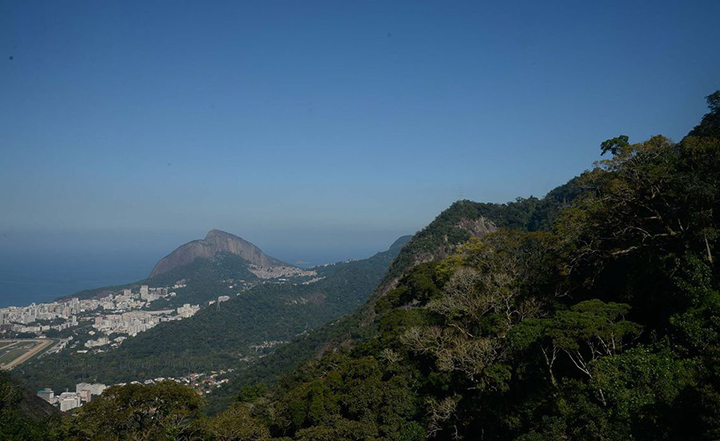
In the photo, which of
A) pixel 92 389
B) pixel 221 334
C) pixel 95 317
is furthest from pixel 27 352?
pixel 92 389

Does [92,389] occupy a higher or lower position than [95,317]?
lower

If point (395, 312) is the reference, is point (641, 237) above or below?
above

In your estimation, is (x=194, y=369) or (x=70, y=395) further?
(x=194, y=369)

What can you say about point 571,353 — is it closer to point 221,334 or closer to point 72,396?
point 72,396

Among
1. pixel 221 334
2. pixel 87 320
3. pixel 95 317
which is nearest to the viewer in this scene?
pixel 221 334

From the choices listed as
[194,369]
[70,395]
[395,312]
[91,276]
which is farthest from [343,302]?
[91,276]

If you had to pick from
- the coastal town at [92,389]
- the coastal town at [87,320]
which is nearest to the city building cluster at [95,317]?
the coastal town at [87,320]

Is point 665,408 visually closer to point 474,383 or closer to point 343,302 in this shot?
point 474,383
